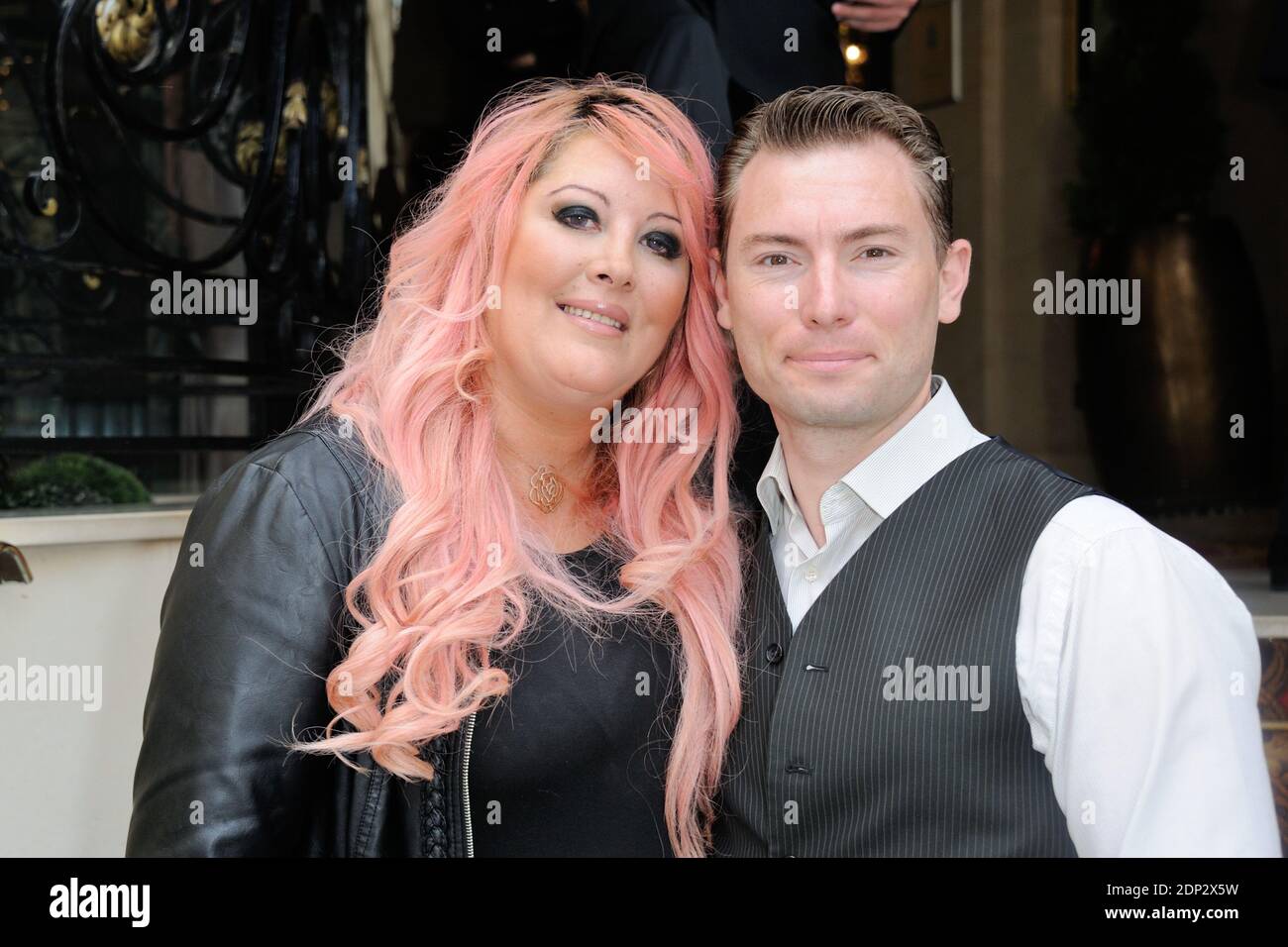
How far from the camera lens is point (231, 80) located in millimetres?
2596

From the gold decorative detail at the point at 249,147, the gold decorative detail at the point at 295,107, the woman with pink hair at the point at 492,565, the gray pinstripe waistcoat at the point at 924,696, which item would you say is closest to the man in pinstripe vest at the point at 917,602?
the gray pinstripe waistcoat at the point at 924,696

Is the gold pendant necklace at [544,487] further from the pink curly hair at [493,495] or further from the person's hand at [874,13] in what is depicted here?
the person's hand at [874,13]

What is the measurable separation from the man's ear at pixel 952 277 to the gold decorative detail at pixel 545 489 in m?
0.68

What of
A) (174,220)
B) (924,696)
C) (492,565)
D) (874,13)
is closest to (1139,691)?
(924,696)

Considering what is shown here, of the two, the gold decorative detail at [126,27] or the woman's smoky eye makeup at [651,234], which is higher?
the gold decorative detail at [126,27]

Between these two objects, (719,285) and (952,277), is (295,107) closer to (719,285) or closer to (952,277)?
(719,285)

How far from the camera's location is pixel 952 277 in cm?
182

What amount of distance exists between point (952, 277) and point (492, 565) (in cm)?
83

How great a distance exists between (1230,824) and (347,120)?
2.38 meters

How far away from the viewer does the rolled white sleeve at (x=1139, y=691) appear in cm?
143

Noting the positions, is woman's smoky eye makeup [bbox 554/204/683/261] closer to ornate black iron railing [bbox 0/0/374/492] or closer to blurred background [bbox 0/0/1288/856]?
blurred background [bbox 0/0/1288/856]

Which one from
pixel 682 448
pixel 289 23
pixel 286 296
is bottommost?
pixel 682 448
